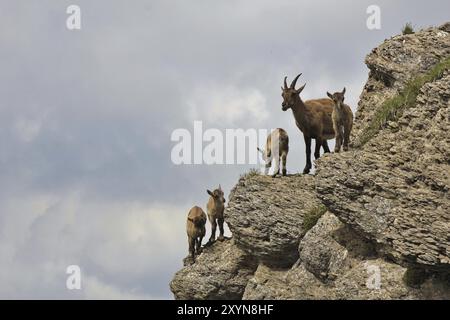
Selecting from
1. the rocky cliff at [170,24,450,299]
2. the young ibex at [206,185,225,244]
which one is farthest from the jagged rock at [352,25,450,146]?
the young ibex at [206,185,225,244]

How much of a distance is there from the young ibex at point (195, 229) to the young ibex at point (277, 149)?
12.0 feet

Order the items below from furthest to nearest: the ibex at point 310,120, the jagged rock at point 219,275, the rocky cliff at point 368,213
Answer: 1. the jagged rock at point 219,275
2. the ibex at point 310,120
3. the rocky cliff at point 368,213

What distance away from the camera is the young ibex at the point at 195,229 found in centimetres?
3553

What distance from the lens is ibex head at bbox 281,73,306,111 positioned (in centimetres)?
3250

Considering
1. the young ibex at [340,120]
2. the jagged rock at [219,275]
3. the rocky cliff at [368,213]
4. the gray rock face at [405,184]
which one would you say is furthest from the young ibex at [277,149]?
the gray rock face at [405,184]

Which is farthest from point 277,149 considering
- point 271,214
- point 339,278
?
point 339,278

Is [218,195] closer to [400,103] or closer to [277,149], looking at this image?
[277,149]

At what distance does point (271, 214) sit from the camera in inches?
1267

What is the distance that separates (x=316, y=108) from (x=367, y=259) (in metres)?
7.25

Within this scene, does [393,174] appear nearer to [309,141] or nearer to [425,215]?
[425,215]

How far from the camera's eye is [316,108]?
33656 millimetres

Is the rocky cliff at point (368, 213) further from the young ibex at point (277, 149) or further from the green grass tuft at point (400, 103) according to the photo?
the young ibex at point (277, 149)

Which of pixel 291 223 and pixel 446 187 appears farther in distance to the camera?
pixel 291 223
